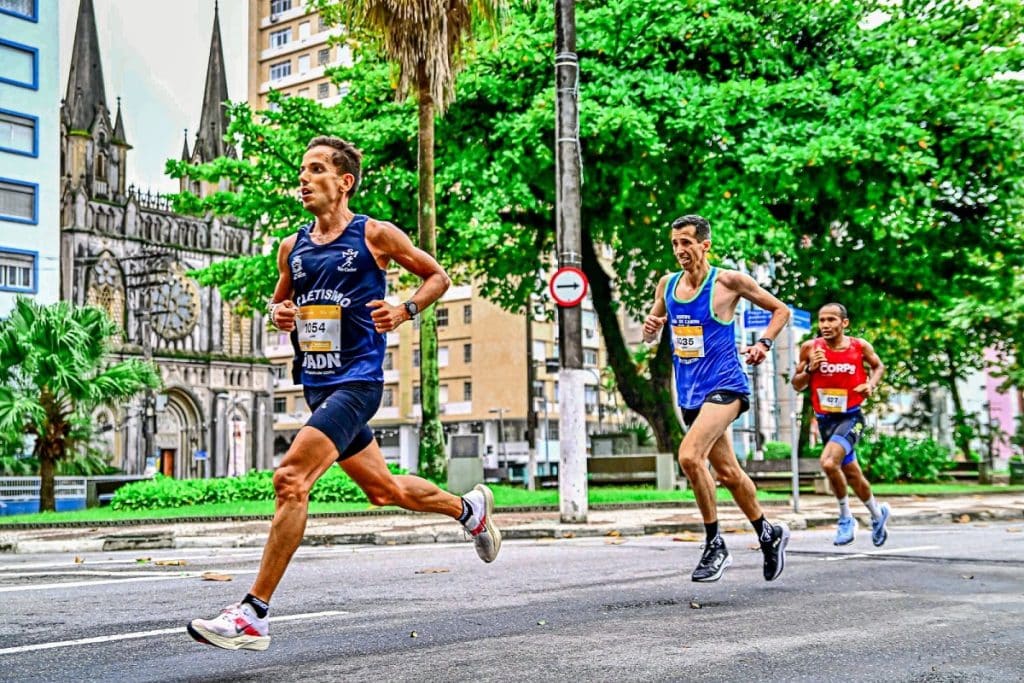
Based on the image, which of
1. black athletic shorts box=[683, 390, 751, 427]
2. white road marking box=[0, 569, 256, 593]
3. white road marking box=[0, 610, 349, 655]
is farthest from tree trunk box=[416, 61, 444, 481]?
white road marking box=[0, 610, 349, 655]

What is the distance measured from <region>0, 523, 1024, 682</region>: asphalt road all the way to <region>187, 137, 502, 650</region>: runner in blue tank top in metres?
0.61

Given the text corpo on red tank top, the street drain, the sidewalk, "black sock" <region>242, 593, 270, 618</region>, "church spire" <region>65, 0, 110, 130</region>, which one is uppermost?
"church spire" <region>65, 0, 110, 130</region>

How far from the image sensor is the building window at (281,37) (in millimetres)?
90000

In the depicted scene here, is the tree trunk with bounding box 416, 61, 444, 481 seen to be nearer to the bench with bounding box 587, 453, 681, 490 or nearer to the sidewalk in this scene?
the sidewalk

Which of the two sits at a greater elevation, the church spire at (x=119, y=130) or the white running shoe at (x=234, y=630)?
the church spire at (x=119, y=130)

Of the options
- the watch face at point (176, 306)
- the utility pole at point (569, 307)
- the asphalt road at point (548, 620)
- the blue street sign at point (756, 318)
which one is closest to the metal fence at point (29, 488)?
the utility pole at point (569, 307)

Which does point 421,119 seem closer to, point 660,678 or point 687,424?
point 687,424

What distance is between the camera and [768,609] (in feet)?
20.5

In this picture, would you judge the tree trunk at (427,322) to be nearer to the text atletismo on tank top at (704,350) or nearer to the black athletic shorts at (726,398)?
the text atletismo on tank top at (704,350)

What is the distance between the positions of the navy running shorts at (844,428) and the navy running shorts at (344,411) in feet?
19.1

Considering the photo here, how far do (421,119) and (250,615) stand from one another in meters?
15.9

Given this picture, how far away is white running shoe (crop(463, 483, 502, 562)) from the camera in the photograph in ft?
20.4

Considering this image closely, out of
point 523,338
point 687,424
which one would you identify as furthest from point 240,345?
point 687,424

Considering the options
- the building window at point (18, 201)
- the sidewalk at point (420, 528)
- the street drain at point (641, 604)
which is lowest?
the sidewalk at point (420, 528)
